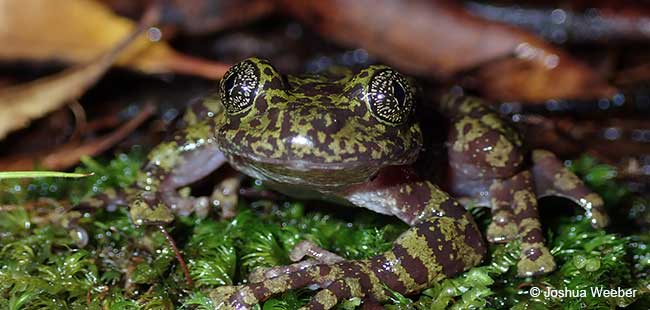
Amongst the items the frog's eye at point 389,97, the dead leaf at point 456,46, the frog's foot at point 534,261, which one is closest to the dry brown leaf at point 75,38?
the dead leaf at point 456,46

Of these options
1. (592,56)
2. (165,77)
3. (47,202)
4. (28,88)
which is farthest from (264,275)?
(592,56)

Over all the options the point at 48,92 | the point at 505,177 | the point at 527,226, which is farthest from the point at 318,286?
the point at 48,92

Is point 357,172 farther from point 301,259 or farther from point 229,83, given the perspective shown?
point 229,83

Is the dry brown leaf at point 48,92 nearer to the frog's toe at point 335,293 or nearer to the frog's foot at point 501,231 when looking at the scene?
the frog's toe at point 335,293

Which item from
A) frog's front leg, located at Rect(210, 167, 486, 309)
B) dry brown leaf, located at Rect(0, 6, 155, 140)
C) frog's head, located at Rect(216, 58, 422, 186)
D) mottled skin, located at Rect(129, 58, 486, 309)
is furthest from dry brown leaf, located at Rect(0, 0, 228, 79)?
frog's front leg, located at Rect(210, 167, 486, 309)

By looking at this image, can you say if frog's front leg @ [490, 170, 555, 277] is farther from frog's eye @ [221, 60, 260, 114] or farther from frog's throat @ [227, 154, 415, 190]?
frog's eye @ [221, 60, 260, 114]
